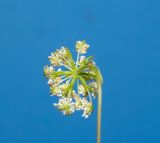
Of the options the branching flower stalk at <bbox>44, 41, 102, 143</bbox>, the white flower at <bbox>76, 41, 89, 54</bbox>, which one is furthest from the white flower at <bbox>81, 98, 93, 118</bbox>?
the white flower at <bbox>76, 41, 89, 54</bbox>

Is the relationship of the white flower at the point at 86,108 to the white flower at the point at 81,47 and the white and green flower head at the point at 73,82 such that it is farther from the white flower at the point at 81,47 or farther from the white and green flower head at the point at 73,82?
the white flower at the point at 81,47

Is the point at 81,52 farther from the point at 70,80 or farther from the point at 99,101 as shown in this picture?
the point at 99,101

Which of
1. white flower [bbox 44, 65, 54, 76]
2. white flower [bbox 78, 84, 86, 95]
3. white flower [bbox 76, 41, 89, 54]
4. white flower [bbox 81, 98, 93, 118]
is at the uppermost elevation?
white flower [bbox 76, 41, 89, 54]

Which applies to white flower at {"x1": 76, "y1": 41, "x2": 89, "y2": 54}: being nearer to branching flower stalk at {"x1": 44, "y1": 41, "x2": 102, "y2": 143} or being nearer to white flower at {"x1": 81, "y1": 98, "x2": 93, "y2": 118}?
branching flower stalk at {"x1": 44, "y1": 41, "x2": 102, "y2": 143}

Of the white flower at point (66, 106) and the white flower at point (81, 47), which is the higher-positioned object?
the white flower at point (81, 47)

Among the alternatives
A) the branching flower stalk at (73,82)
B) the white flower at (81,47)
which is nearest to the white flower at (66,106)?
the branching flower stalk at (73,82)

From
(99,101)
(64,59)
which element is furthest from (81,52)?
(99,101)

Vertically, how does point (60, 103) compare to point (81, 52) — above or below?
below

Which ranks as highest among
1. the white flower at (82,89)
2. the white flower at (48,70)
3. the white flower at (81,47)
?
the white flower at (81,47)
